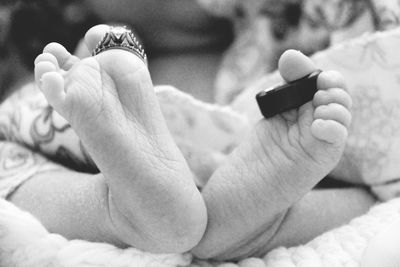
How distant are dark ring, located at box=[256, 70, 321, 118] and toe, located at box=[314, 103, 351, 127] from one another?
0.03 metres

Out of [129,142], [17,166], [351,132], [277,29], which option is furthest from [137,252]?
[277,29]

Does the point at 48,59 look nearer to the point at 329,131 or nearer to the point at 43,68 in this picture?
the point at 43,68

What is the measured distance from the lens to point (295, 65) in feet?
1.89

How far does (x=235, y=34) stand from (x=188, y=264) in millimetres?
619

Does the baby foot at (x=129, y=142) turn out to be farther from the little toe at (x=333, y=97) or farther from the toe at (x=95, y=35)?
the little toe at (x=333, y=97)

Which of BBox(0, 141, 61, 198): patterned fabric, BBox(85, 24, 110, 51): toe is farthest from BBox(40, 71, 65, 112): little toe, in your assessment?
BBox(0, 141, 61, 198): patterned fabric

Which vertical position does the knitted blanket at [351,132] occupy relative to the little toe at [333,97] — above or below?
below

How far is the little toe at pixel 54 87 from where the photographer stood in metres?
0.46

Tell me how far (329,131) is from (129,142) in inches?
7.7

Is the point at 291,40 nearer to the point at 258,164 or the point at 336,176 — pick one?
the point at 336,176

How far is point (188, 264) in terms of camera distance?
0.57m

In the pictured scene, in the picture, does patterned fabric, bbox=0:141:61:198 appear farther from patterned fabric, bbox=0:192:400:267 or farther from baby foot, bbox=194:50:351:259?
baby foot, bbox=194:50:351:259

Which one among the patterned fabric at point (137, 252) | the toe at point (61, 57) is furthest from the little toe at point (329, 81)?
the toe at point (61, 57)

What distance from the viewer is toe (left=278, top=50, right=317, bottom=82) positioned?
0.57 meters
